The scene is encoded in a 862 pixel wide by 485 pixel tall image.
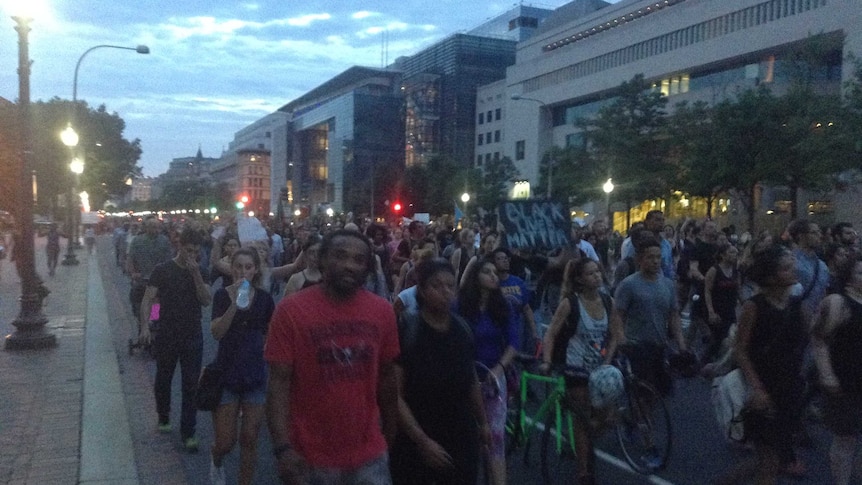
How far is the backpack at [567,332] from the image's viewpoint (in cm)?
597

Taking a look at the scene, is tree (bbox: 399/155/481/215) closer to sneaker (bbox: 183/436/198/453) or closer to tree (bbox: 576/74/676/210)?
tree (bbox: 576/74/676/210)

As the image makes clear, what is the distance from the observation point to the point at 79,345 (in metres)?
12.0

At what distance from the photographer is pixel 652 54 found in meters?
55.2

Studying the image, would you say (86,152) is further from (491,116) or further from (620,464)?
(620,464)

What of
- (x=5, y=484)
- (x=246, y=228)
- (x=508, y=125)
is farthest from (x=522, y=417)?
(x=508, y=125)

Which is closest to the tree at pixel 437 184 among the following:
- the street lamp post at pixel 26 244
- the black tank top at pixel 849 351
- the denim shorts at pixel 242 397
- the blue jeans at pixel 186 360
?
the street lamp post at pixel 26 244

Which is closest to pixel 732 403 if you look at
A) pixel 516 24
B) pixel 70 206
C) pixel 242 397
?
pixel 242 397

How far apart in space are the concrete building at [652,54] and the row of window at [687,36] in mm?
61

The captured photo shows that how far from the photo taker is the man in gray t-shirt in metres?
6.41

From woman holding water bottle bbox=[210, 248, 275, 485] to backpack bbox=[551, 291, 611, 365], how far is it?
6.73 feet

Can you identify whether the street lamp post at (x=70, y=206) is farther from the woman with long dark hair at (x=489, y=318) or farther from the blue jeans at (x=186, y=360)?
the woman with long dark hair at (x=489, y=318)

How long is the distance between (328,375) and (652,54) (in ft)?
181

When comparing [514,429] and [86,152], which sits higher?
[86,152]

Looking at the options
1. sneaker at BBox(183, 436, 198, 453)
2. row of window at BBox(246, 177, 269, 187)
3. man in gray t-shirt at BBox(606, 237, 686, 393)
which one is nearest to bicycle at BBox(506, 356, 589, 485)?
man in gray t-shirt at BBox(606, 237, 686, 393)
